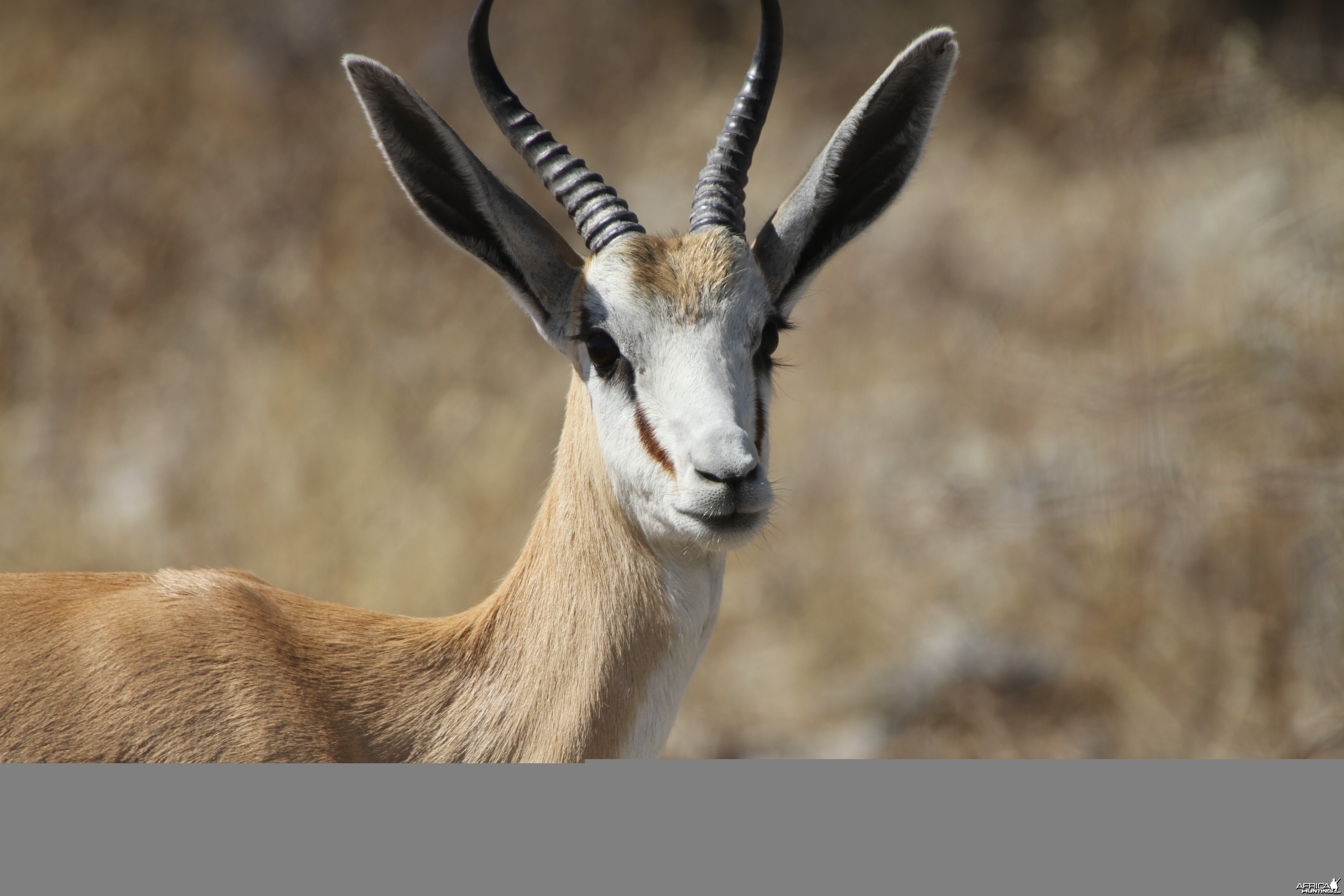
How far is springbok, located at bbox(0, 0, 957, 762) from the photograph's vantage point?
A: 2551 millimetres

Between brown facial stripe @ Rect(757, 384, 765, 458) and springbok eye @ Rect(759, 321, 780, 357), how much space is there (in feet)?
0.33

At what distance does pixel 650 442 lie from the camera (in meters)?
2.66

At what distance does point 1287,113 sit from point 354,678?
7.62m

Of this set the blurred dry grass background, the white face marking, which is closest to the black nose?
the white face marking

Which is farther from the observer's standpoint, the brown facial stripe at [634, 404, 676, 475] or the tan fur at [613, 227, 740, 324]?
the tan fur at [613, 227, 740, 324]

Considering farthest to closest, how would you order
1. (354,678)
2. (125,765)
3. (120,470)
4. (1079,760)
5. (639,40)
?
(639,40) < (120,470) < (354,678) < (1079,760) < (125,765)

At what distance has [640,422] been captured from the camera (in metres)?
2.69

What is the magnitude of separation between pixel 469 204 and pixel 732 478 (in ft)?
3.44

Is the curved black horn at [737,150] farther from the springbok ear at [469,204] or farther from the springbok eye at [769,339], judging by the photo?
the springbok ear at [469,204]

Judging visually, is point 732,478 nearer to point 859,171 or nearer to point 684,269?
point 684,269

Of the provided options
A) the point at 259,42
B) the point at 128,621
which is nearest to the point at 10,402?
the point at 259,42

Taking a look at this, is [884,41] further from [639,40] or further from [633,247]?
[633,247]

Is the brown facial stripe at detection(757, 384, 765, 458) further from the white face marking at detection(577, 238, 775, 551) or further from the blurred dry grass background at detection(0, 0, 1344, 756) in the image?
the blurred dry grass background at detection(0, 0, 1344, 756)

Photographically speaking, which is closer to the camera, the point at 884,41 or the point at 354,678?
the point at 354,678
